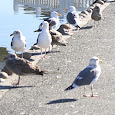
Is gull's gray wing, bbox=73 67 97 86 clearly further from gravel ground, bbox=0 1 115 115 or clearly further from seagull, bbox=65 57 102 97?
gravel ground, bbox=0 1 115 115

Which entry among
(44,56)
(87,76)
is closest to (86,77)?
(87,76)

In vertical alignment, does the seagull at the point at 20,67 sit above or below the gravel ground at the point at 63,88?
above

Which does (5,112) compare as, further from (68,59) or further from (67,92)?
(68,59)

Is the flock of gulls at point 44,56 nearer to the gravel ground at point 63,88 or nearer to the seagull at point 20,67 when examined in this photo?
the seagull at point 20,67

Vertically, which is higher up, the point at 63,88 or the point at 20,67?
the point at 20,67

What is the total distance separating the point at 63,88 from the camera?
7512 mm

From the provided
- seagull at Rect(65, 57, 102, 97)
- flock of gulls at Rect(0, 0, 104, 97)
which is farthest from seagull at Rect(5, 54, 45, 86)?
seagull at Rect(65, 57, 102, 97)

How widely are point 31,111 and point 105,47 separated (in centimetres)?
483

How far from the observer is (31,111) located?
21.2ft

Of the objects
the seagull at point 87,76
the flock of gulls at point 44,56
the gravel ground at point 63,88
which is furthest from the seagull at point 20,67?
the seagull at point 87,76

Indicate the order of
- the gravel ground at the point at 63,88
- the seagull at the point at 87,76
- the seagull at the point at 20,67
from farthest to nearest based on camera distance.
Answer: the seagull at the point at 20,67
the seagull at the point at 87,76
the gravel ground at the point at 63,88

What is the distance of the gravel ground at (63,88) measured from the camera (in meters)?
6.51

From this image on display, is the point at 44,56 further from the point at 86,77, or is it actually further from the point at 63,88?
the point at 86,77

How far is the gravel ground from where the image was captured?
6.51 meters
